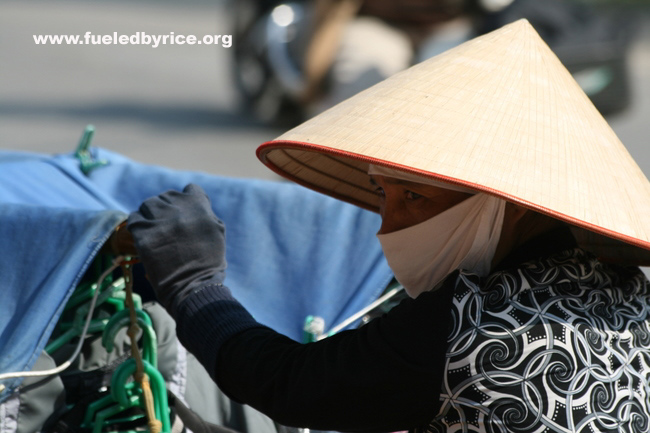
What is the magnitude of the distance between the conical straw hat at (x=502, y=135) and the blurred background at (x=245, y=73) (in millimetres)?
3187

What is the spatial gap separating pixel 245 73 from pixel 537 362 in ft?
18.4

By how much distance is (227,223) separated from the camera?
187 cm

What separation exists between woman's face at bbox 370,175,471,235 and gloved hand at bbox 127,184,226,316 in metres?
0.26

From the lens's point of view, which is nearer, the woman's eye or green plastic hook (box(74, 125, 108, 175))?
the woman's eye

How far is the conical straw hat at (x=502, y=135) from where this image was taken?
1.19m

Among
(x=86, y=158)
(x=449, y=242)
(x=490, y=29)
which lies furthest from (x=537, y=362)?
(x=490, y=29)

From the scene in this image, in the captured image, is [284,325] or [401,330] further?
[284,325]

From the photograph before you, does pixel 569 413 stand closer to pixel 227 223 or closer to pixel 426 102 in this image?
pixel 426 102

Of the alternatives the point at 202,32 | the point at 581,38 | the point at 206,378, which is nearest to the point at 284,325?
the point at 206,378

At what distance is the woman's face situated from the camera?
4.26ft

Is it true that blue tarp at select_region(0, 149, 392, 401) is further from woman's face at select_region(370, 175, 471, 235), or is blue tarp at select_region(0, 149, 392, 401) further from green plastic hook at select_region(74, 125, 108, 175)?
woman's face at select_region(370, 175, 471, 235)

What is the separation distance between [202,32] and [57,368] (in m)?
9.49

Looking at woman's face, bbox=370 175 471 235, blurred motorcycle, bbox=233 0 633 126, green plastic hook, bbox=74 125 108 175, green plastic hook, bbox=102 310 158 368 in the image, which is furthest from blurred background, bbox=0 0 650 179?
woman's face, bbox=370 175 471 235

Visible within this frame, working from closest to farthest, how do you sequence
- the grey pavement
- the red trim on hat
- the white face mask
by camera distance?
the red trim on hat, the white face mask, the grey pavement
